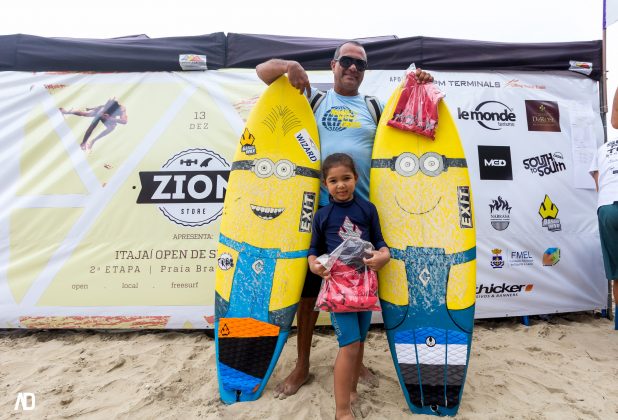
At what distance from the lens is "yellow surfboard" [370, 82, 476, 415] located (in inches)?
65.3

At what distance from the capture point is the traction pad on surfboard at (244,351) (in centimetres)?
172

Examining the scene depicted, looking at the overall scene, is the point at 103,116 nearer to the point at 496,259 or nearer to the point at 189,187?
the point at 189,187

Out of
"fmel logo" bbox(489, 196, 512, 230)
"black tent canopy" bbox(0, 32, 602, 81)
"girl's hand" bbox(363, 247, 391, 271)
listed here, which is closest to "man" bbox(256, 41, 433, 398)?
"girl's hand" bbox(363, 247, 391, 271)

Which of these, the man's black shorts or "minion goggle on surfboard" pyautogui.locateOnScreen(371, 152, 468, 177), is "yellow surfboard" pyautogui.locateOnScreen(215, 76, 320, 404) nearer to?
the man's black shorts

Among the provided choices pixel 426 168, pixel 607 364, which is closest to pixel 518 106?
pixel 426 168

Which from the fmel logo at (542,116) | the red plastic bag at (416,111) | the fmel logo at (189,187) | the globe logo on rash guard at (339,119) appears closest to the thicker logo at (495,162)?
the fmel logo at (542,116)

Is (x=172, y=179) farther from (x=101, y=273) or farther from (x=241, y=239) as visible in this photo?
(x=241, y=239)

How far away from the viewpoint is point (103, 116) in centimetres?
281

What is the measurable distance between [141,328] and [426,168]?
2348 millimetres

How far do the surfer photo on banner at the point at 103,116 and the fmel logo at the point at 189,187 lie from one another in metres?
0.47

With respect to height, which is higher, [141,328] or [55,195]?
[55,195]

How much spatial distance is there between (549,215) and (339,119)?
Answer: 213 centimetres

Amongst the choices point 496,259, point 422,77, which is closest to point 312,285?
point 422,77

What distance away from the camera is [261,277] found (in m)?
1.86
